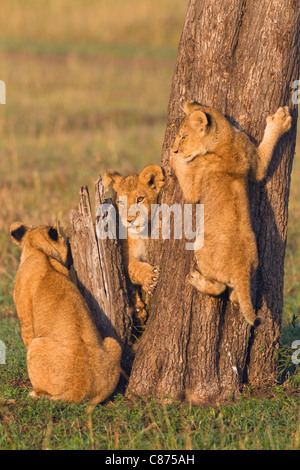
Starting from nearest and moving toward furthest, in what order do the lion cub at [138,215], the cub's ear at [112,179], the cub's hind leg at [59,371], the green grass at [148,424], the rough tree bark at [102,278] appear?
1. the green grass at [148,424]
2. the cub's hind leg at [59,371]
3. the rough tree bark at [102,278]
4. the lion cub at [138,215]
5. the cub's ear at [112,179]

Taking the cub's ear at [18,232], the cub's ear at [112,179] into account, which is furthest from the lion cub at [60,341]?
the cub's ear at [112,179]

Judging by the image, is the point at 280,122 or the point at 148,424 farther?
the point at 280,122

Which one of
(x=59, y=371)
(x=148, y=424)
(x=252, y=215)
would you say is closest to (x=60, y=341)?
(x=59, y=371)

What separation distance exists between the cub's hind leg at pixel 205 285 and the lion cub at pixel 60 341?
0.72 meters

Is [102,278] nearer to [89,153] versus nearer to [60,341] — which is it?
[60,341]

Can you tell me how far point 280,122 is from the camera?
14.5 feet

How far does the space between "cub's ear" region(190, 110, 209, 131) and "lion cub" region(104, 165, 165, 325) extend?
2.21 ft

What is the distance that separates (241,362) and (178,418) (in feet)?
2.28

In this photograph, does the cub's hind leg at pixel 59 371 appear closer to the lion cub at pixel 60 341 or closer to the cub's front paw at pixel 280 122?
the lion cub at pixel 60 341

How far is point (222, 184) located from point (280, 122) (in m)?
0.65

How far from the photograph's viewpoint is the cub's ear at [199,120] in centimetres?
422

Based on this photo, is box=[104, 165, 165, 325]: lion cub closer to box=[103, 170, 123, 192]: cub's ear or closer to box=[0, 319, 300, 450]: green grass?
box=[103, 170, 123, 192]: cub's ear

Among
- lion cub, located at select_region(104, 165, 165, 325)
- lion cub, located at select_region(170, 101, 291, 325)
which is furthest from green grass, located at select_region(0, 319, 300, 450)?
lion cub, located at select_region(104, 165, 165, 325)
